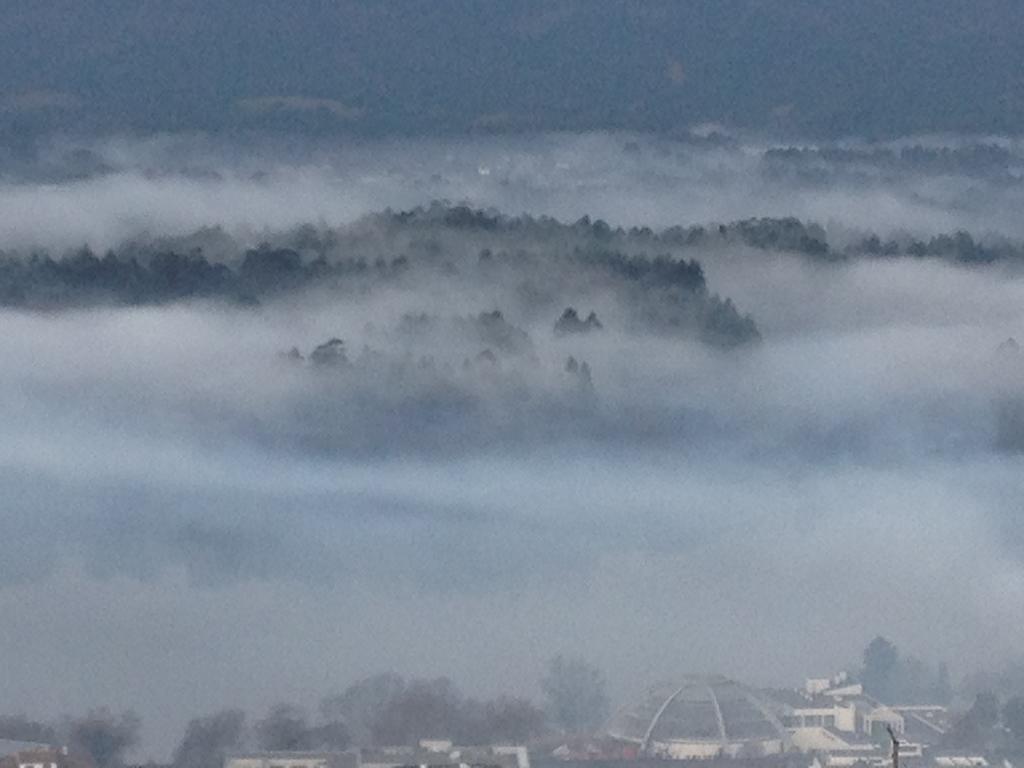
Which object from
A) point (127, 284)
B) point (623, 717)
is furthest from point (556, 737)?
point (127, 284)

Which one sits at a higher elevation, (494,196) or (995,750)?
(494,196)

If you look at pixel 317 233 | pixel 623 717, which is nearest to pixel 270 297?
pixel 317 233

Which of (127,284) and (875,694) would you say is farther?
(875,694)

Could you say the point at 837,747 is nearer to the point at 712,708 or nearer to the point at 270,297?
the point at 712,708
